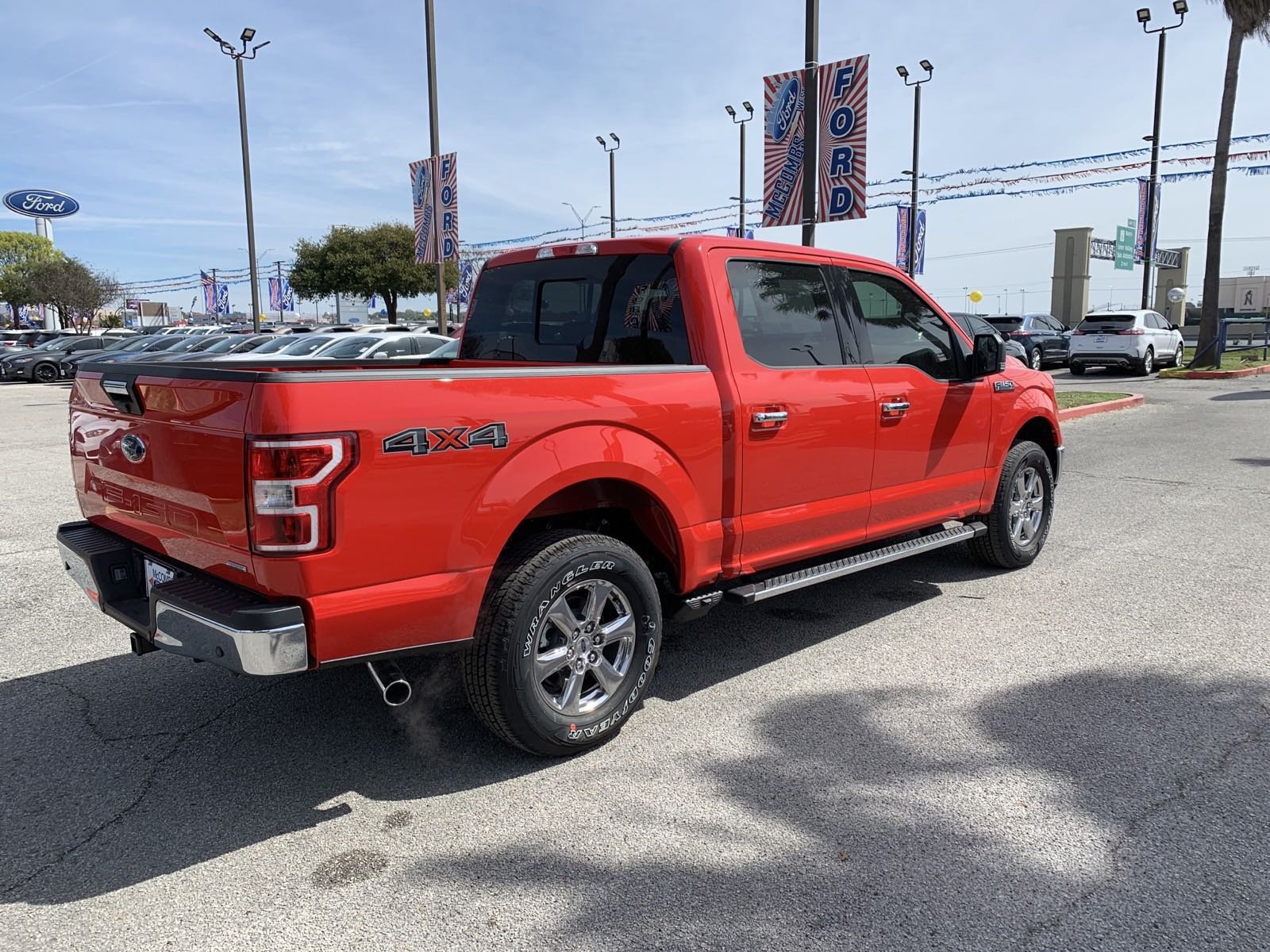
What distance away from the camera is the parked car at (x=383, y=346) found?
18125 millimetres

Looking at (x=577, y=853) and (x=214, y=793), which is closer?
(x=577, y=853)

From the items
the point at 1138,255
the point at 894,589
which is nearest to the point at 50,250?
the point at 1138,255

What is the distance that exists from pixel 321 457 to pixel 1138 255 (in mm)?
33887

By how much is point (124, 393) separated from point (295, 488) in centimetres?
107

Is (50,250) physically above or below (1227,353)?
above

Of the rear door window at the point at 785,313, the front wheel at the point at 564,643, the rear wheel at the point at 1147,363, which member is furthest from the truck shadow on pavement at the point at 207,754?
the rear wheel at the point at 1147,363

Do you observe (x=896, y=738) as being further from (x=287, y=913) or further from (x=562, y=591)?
(x=287, y=913)

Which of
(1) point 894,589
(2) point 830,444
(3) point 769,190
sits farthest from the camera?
(3) point 769,190

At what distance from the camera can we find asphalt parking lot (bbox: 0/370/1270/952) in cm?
260

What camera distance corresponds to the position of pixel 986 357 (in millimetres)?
5168

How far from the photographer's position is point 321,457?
9.05 feet

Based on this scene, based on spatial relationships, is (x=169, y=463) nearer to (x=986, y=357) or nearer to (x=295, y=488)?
(x=295, y=488)

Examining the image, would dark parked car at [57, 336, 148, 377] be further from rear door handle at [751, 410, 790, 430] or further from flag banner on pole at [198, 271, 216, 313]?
flag banner on pole at [198, 271, 216, 313]

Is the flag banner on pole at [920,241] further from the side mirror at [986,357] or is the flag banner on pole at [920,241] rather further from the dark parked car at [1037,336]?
the side mirror at [986,357]
